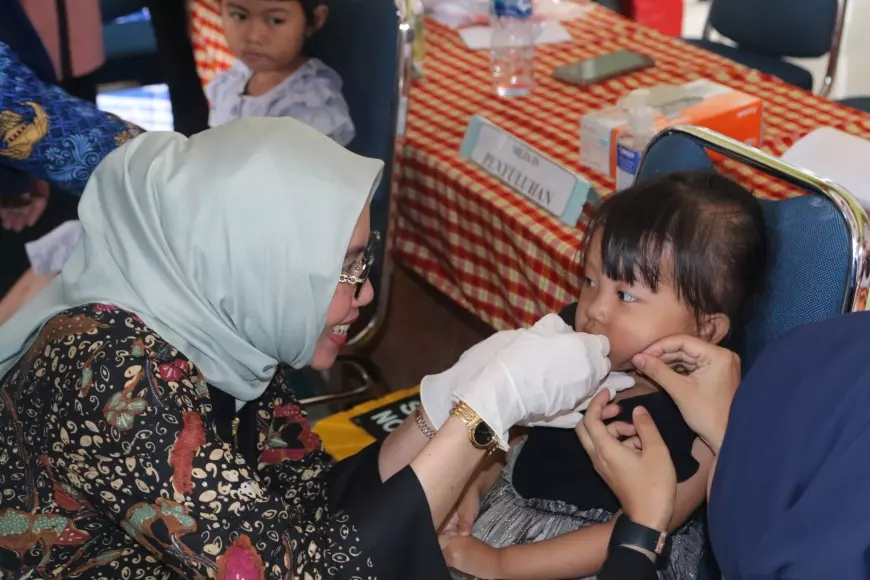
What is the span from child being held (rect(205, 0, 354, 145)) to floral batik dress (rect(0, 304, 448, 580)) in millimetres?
1083

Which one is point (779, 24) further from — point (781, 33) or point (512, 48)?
point (512, 48)

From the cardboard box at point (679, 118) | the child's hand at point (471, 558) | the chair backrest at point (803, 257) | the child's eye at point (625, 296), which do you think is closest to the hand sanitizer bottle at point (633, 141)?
the cardboard box at point (679, 118)

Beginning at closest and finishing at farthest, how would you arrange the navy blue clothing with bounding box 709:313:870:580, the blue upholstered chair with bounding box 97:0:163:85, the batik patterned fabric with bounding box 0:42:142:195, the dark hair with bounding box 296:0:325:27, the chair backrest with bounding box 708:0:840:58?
the navy blue clothing with bounding box 709:313:870:580 → the batik patterned fabric with bounding box 0:42:142:195 → the dark hair with bounding box 296:0:325:27 → the chair backrest with bounding box 708:0:840:58 → the blue upholstered chair with bounding box 97:0:163:85

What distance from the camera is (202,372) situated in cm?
128

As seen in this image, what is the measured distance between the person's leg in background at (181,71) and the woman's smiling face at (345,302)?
1.33 m

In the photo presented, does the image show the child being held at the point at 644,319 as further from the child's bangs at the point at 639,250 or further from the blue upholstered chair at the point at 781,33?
the blue upholstered chair at the point at 781,33

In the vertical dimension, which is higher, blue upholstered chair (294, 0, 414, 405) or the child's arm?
blue upholstered chair (294, 0, 414, 405)

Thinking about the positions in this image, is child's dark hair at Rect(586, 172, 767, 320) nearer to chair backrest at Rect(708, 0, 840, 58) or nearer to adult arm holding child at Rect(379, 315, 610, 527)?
adult arm holding child at Rect(379, 315, 610, 527)

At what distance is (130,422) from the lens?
44.1 inches

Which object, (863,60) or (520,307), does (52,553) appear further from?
(863,60)

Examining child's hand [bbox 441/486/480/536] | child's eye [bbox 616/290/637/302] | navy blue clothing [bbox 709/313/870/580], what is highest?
navy blue clothing [bbox 709/313/870/580]

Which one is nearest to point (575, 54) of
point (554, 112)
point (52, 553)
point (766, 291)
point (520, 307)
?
point (554, 112)

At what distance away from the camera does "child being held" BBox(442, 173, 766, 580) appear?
4.48ft

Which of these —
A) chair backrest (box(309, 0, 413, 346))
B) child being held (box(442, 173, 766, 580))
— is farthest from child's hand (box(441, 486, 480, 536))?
chair backrest (box(309, 0, 413, 346))
